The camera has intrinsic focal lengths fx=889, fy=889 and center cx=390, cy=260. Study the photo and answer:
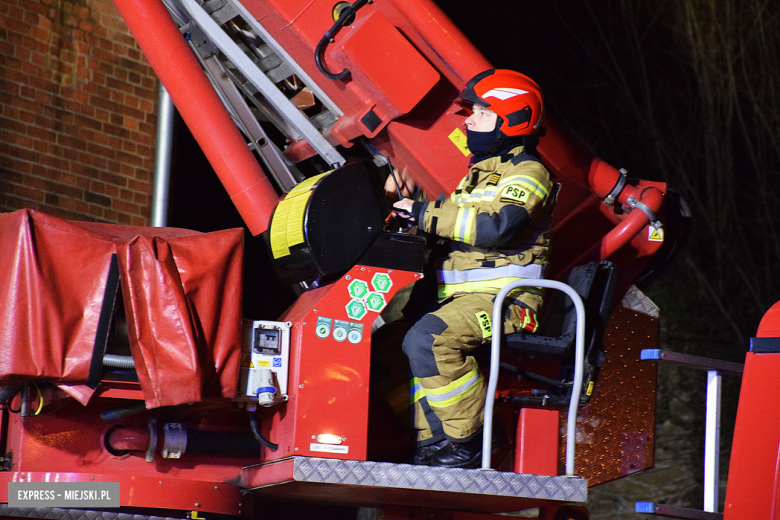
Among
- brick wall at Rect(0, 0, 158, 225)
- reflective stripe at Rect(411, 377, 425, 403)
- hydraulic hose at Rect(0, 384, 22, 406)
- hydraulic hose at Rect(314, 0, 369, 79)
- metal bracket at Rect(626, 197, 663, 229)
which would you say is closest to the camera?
hydraulic hose at Rect(0, 384, 22, 406)

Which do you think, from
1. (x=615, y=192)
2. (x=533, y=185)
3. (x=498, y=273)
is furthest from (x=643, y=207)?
(x=498, y=273)

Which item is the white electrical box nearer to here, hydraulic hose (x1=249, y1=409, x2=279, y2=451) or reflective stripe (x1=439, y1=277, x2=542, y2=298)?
hydraulic hose (x1=249, y1=409, x2=279, y2=451)

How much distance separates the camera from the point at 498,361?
296 centimetres

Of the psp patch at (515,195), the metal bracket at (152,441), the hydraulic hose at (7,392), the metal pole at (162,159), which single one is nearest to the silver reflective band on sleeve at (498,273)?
the psp patch at (515,195)

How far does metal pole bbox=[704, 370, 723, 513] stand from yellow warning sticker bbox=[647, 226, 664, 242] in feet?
2.47

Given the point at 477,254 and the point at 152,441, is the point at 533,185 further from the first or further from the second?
the point at 152,441

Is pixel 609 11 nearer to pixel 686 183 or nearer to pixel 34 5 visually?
pixel 686 183

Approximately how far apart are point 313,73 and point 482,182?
0.92 meters

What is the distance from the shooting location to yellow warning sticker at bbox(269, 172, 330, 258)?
10.2ft

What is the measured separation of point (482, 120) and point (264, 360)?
4.12 feet

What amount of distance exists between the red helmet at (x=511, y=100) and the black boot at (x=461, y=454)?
3.83 feet

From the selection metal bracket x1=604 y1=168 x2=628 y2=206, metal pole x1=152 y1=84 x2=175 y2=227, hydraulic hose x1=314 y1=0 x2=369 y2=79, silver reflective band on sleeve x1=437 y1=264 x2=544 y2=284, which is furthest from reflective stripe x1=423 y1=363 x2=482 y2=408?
metal pole x1=152 y1=84 x2=175 y2=227

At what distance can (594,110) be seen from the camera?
1041 cm

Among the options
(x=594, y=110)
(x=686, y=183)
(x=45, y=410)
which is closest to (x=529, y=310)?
(x=45, y=410)
